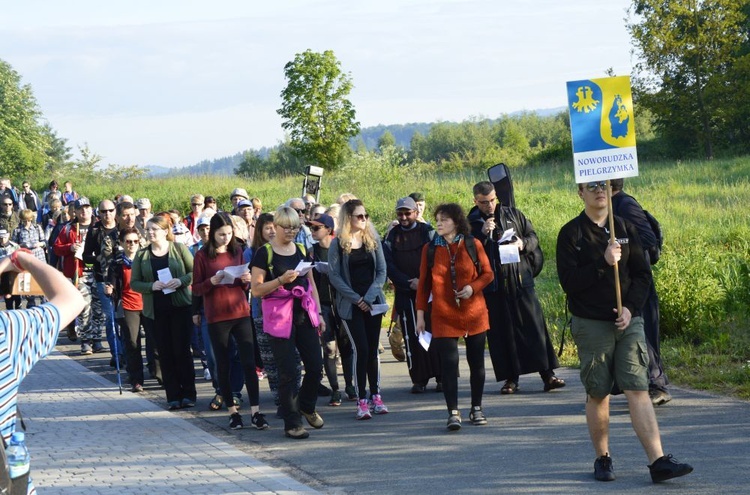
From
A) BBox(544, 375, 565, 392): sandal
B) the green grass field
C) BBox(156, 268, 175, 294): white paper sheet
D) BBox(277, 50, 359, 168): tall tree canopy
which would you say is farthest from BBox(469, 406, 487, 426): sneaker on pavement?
BBox(277, 50, 359, 168): tall tree canopy

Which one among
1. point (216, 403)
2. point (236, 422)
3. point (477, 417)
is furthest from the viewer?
point (216, 403)

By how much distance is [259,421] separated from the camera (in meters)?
10.1

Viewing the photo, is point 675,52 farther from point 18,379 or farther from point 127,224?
point 18,379

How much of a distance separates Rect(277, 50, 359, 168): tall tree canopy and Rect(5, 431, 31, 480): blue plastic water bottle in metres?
43.5

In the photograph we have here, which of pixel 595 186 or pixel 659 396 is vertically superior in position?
pixel 595 186

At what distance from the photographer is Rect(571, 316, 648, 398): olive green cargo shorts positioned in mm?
7238

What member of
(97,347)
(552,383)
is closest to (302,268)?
(552,383)

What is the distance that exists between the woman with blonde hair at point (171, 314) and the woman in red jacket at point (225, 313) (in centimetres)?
77

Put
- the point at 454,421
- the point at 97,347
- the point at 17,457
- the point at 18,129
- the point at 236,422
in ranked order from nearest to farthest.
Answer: the point at 17,457 → the point at 454,421 → the point at 236,422 → the point at 97,347 → the point at 18,129

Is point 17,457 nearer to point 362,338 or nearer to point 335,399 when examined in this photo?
point 362,338

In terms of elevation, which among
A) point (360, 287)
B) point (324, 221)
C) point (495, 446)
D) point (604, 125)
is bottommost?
point (495, 446)

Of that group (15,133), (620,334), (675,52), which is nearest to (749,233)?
(620,334)

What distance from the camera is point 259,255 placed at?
9656 millimetres

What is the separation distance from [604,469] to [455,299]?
247cm
